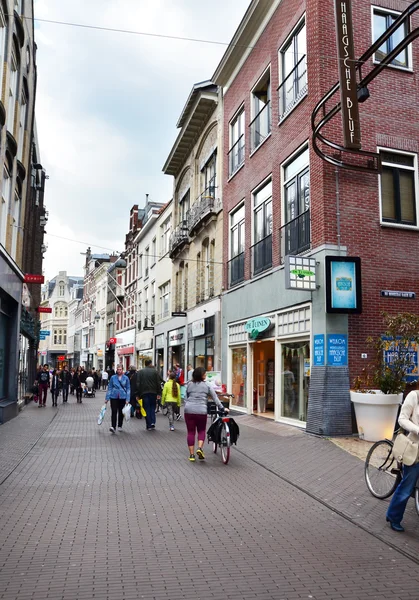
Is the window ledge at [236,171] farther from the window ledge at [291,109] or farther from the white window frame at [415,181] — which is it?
the white window frame at [415,181]

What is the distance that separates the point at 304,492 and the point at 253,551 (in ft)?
8.51

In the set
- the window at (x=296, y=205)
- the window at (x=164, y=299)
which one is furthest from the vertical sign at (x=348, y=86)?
the window at (x=164, y=299)

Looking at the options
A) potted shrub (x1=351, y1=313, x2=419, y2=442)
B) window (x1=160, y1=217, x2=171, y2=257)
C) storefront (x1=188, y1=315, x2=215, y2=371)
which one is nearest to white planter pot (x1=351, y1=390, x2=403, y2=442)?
potted shrub (x1=351, y1=313, x2=419, y2=442)

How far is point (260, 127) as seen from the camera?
18.7 m

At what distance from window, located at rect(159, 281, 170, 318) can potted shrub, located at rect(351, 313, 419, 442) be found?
2248cm

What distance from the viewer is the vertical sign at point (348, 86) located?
454 inches

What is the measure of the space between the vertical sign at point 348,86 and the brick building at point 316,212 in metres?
1.94

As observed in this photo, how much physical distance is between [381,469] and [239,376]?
12.8m

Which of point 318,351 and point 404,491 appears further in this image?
point 318,351

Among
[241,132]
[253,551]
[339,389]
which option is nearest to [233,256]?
[241,132]

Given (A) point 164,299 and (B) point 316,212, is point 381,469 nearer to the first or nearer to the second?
(B) point 316,212

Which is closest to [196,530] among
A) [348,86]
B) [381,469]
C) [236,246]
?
[381,469]

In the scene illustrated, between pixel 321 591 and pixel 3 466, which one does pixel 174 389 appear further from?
pixel 321 591

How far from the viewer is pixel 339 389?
503 inches
